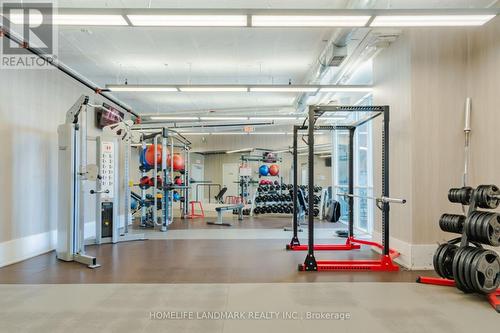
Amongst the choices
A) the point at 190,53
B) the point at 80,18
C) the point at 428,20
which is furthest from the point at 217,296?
the point at 190,53

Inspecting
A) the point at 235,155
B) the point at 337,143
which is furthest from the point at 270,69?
the point at 235,155

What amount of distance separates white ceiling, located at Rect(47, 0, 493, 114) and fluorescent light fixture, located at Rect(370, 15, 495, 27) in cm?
47

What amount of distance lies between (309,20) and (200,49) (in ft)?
10.2

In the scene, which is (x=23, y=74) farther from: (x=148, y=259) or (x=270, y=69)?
(x=270, y=69)

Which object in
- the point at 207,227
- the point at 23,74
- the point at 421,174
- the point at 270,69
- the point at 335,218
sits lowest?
the point at 207,227

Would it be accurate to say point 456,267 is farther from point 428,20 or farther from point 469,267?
point 428,20

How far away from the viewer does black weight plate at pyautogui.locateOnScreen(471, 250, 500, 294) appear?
3322mm

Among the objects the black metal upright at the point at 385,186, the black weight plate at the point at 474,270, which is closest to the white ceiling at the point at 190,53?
the black metal upright at the point at 385,186

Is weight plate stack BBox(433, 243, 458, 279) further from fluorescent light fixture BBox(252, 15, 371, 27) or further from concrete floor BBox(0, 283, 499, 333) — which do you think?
fluorescent light fixture BBox(252, 15, 371, 27)

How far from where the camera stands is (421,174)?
4602 millimetres

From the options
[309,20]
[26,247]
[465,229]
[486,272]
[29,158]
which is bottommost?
[26,247]

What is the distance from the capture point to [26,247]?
17.2 feet

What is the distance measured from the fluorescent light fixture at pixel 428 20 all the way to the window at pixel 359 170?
4063 mm

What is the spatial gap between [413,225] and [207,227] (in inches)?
208
